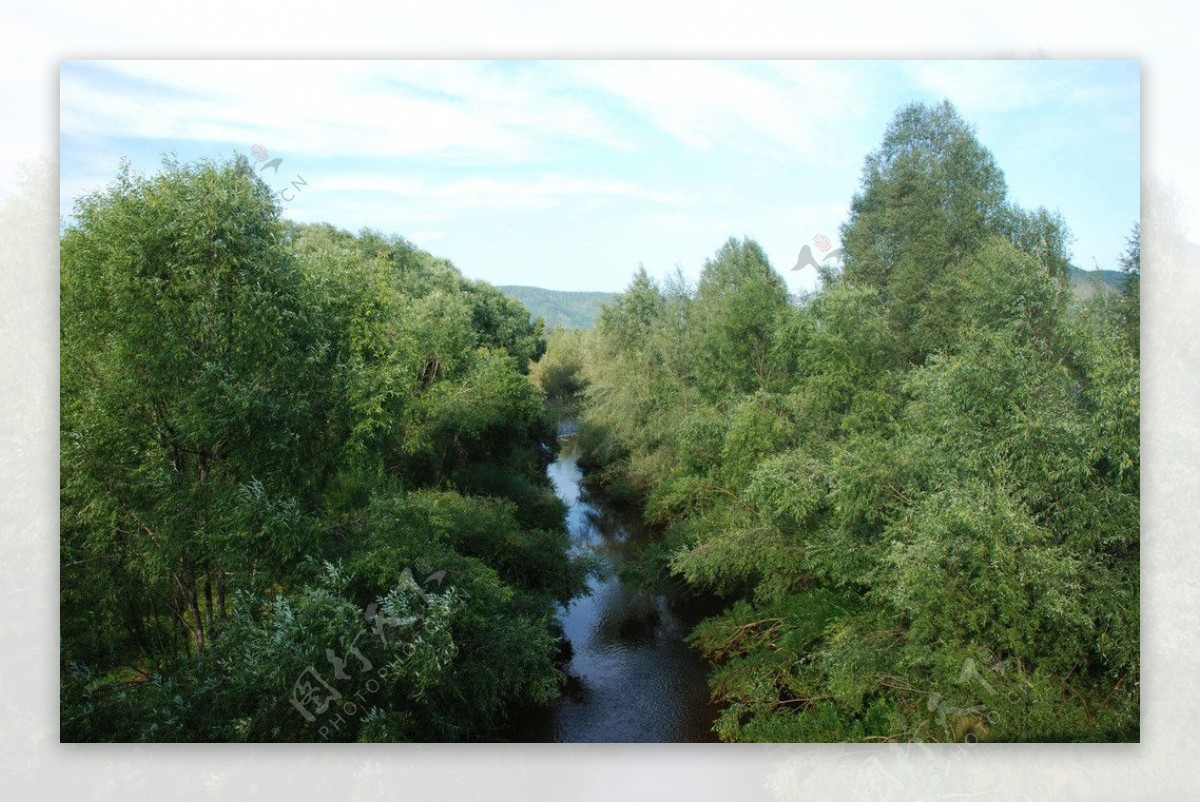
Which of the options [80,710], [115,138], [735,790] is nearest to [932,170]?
[735,790]

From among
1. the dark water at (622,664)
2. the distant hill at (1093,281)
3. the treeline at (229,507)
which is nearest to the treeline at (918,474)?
the distant hill at (1093,281)

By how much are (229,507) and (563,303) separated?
420 cm

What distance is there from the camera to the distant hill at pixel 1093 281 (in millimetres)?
5781

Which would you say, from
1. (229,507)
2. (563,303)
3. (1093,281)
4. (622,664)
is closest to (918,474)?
(1093,281)

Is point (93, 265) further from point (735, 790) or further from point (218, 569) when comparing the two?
point (735, 790)

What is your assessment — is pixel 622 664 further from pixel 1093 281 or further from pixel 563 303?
pixel 1093 281

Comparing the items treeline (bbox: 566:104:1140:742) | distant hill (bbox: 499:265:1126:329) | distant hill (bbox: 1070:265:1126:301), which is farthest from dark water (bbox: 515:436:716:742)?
distant hill (bbox: 1070:265:1126:301)

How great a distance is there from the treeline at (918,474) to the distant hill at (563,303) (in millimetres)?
437

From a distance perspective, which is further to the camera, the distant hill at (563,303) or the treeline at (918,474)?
the distant hill at (563,303)

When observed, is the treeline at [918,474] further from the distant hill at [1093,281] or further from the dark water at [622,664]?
the dark water at [622,664]

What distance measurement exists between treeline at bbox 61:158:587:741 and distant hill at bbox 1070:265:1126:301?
5.49 meters

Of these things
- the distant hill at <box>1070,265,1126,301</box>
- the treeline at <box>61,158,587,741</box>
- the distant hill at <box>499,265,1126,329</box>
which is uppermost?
the distant hill at <box>499,265,1126,329</box>

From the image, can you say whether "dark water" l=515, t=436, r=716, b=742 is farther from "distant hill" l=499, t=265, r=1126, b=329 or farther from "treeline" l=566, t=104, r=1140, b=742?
"distant hill" l=499, t=265, r=1126, b=329

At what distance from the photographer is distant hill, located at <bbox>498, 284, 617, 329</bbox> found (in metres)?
8.48
